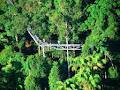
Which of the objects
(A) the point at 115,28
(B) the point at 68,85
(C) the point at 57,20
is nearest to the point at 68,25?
(C) the point at 57,20

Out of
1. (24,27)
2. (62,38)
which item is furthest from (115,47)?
(24,27)

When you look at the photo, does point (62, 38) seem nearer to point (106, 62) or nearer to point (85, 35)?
point (85, 35)

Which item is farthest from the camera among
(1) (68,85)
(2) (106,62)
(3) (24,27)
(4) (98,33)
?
(3) (24,27)

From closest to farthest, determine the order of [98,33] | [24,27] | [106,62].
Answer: [106,62] → [98,33] → [24,27]

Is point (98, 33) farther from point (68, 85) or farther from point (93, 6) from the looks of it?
point (68, 85)

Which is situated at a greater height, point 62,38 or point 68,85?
point 62,38

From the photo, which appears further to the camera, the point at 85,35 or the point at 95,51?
the point at 85,35

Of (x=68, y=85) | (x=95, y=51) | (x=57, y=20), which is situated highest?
(x=57, y=20)
